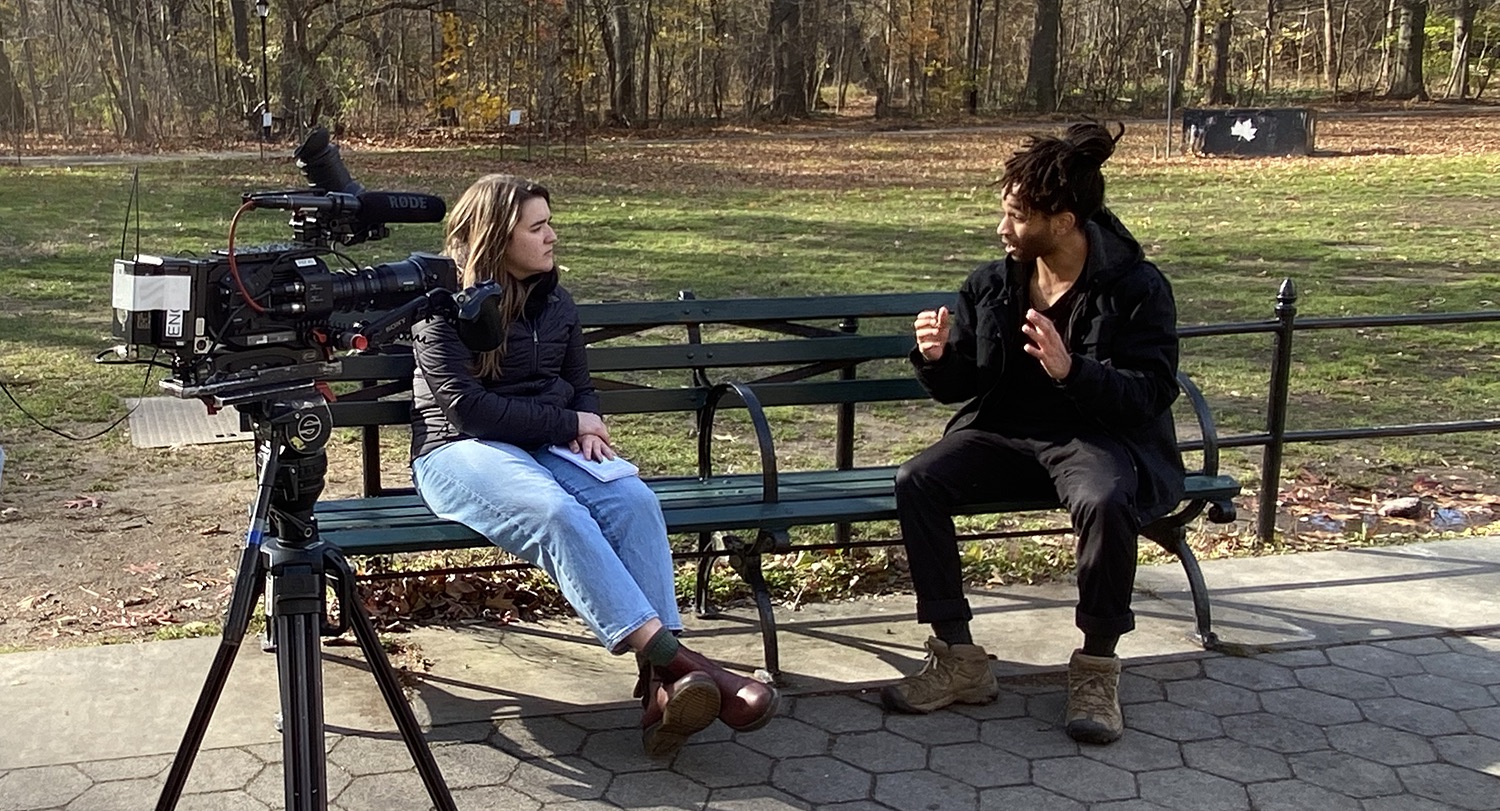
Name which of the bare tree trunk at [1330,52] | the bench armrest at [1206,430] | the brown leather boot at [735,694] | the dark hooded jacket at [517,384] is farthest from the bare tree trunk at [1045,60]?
the brown leather boot at [735,694]

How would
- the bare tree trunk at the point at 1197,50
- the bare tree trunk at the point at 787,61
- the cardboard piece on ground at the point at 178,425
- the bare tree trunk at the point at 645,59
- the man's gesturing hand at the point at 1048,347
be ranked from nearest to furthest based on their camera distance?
1. the man's gesturing hand at the point at 1048,347
2. the cardboard piece on ground at the point at 178,425
3. the bare tree trunk at the point at 645,59
4. the bare tree trunk at the point at 787,61
5. the bare tree trunk at the point at 1197,50

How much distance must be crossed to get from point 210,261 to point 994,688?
7.62 ft

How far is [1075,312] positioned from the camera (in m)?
4.08

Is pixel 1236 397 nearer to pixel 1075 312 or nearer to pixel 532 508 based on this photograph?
pixel 1075 312

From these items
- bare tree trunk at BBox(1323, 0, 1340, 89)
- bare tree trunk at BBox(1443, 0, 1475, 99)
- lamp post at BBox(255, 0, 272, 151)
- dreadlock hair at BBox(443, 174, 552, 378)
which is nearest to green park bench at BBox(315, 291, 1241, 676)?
dreadlock hair at BBox(443, 174, 552, 378)

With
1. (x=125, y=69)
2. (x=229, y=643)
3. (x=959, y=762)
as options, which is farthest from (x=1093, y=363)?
(x=125, y=69)

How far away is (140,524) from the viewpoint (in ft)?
18.7

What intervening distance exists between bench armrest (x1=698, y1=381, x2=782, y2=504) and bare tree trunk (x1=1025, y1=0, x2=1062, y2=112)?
116 ft

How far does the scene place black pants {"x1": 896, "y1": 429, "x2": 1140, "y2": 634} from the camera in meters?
3.83

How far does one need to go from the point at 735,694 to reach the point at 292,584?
109cm

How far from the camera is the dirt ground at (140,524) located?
473 cm

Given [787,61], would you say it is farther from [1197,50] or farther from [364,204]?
[364,204]

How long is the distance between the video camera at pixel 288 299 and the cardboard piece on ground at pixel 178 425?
156 inches

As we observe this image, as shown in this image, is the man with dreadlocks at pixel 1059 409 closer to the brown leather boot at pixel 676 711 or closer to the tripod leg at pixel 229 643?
the brown leather boot at pixel 676 711
